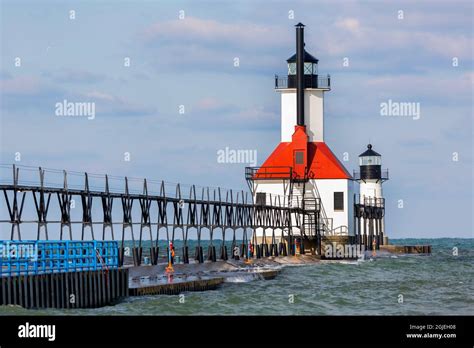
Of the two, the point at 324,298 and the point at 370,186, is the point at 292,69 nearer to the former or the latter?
the point at 370,186

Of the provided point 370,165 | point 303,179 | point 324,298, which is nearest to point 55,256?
point 324,298

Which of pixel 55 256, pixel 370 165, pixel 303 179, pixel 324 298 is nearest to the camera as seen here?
pixel 55 256

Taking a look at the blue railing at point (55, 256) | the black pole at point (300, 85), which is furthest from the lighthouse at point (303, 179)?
the blue railing at point (55, 256)

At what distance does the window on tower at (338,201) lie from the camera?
9912 cm

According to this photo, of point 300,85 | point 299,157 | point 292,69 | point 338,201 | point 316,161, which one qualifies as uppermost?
point 292,69

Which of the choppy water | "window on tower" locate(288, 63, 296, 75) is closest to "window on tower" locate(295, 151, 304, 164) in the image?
"window on tower" locate(288, 63, 296, 75)

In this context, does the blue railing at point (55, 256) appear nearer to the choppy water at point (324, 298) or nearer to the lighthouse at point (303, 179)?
the choppy water at point (324, 298)

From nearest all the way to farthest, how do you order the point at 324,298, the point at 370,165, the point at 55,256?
the point at 55,256, the point at 324,298, the point at 370,165

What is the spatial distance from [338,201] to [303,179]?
12.2 feet

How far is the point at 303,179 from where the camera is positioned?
99.0 meters

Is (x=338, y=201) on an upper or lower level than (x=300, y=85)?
lower
